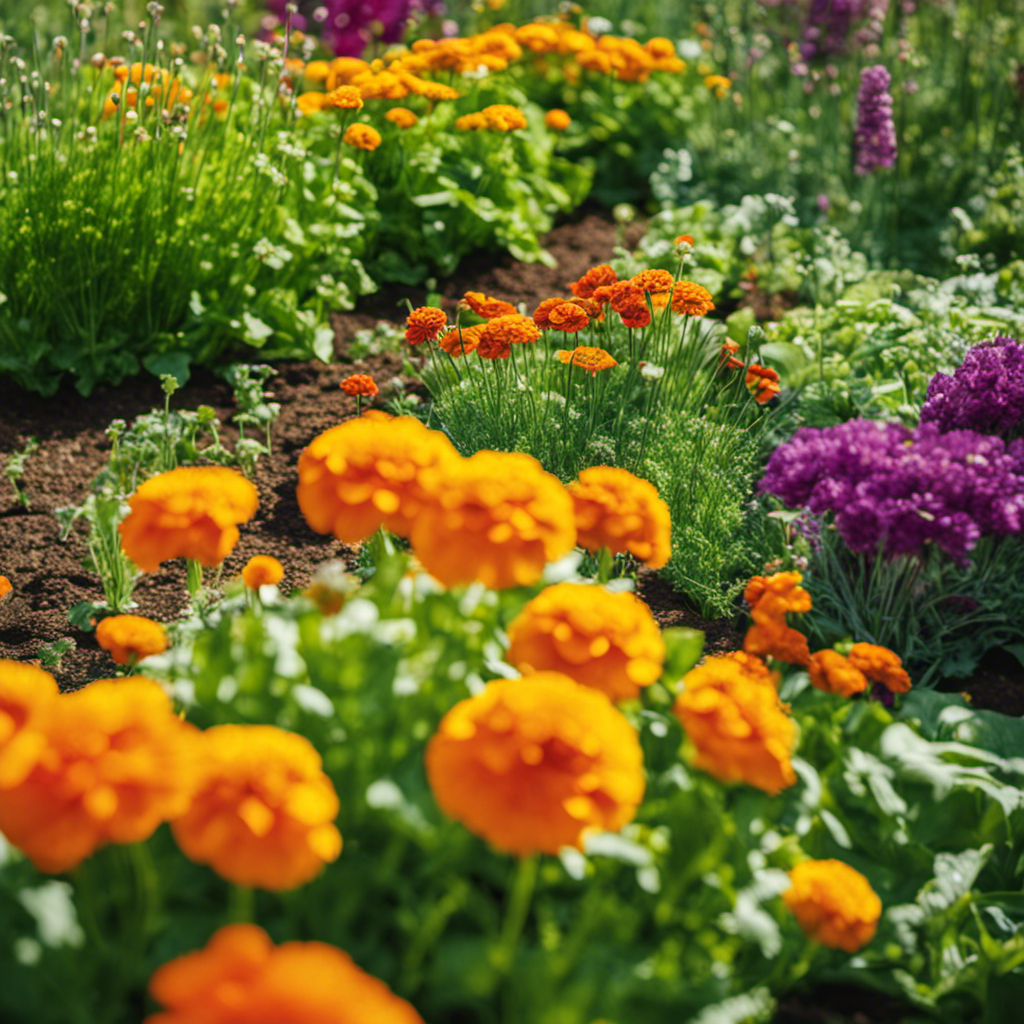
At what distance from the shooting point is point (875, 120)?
4.54m

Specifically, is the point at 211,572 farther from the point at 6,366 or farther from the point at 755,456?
the point at 755,456

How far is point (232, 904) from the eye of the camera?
1.36m

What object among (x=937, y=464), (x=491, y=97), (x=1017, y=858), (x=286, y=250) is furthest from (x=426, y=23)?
(x=1017, y=858)

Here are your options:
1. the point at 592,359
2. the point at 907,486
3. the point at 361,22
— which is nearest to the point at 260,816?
the point at 907,486

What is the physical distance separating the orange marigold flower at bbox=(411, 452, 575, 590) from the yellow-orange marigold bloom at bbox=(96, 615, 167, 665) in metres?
0.57

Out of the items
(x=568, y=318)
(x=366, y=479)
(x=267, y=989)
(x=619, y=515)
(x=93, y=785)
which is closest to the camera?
(x=267, y=989)

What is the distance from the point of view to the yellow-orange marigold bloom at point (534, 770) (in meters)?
1.18

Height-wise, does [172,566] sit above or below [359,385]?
below

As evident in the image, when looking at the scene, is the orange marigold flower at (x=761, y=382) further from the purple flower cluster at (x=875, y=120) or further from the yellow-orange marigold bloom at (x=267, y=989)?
the yellow-orange marigold bloom at (x=267, y=989)

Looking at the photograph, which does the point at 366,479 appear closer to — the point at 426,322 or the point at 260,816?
the point at 260,816

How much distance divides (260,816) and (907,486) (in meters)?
1.53

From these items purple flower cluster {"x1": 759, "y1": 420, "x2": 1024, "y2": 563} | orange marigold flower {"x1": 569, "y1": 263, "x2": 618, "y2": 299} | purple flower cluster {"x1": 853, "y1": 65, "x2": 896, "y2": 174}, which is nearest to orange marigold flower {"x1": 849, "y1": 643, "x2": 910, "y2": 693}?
purple flower cluster {"x1": 759, "y1": 420, "x2": 1024, "y2": 563}

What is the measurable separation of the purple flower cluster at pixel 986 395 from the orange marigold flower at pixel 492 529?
61.4 inches

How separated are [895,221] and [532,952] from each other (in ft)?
15.1
